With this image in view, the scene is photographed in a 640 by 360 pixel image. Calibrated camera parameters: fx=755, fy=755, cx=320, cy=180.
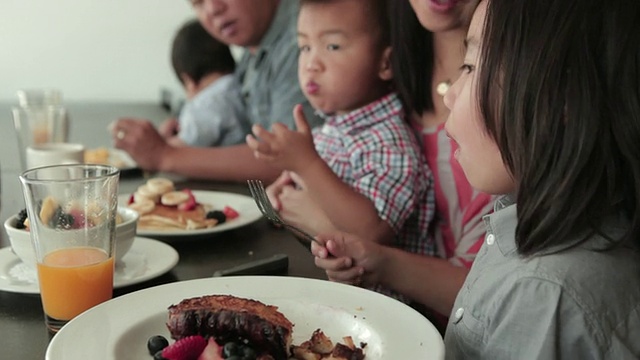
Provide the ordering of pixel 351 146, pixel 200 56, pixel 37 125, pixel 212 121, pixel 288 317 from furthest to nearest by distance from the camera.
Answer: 1. pixel 200 56
2. pixel 212 121
3. pixel 37 125
4. pixel 351 146
5. pixel 288 317

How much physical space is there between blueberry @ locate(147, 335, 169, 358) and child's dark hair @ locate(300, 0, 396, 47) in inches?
36.9

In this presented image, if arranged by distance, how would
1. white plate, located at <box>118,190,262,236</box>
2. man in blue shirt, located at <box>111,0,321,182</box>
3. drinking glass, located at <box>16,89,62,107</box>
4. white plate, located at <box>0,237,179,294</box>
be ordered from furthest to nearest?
drinking glass, located at <box>16,89,62,107</box> < man in blue shirt, located at <box>111,0,321,182</box> < white plate, located at <box>118,190,262,236</box> < white plate, located at <box>0,237,179,294</box>

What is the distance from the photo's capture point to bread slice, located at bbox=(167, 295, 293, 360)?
0.85m

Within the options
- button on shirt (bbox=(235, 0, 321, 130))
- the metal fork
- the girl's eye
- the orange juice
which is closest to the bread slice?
the orange juice

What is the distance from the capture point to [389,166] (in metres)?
1.50

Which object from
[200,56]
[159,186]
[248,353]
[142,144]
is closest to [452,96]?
[248,353]

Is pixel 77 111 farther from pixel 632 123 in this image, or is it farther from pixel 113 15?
pixel 632 123

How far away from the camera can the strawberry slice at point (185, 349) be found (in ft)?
2.69

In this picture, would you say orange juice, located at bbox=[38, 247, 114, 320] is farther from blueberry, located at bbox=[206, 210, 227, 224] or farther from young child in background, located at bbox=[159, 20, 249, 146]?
young child in background, located at bbox=[159, 20, 249, 146]

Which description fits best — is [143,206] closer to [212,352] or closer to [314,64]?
[314,64]

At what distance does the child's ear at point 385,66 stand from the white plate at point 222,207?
1.29 ft

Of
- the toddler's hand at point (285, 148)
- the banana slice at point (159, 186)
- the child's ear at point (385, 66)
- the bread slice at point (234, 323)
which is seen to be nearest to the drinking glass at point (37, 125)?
the banana slice at point (159, 186)

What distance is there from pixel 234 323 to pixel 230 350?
48mm

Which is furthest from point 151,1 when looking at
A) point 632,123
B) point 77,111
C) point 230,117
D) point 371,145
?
point 632,123
